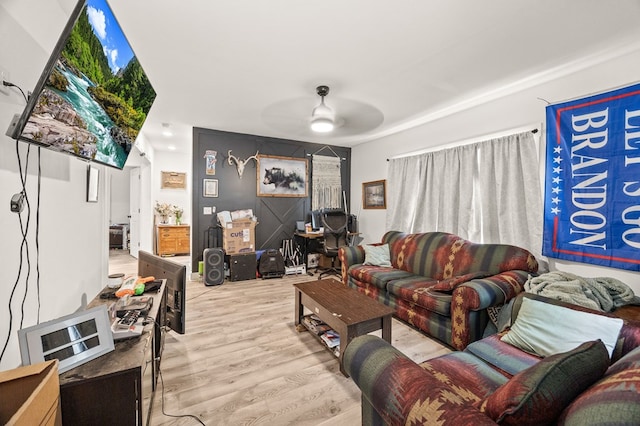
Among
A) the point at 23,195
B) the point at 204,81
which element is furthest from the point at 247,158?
the point at 23,195

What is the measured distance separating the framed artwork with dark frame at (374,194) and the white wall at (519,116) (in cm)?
11

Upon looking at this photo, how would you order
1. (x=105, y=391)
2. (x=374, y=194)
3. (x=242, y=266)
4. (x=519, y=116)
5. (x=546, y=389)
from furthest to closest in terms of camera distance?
(x=374, y=194), (x=242, y=266), (x=519, y=116), (x=105, y=391), (x=546, y=389)

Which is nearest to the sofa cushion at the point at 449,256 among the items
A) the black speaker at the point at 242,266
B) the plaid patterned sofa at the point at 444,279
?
the plaid patterned sofa at the point at 444,279

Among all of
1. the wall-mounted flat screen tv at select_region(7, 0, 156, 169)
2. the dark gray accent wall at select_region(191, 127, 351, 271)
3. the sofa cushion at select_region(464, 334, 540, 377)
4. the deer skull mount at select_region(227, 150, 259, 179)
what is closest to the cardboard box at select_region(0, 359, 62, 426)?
the wall-mounted flat screen tv at select_region(7, 0, 156, 169)

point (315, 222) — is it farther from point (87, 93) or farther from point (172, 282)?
point (87, 93)

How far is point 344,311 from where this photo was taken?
2.20 meters

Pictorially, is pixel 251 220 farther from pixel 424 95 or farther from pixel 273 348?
pixel 424 95

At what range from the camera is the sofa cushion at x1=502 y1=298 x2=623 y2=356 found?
4.69 ft

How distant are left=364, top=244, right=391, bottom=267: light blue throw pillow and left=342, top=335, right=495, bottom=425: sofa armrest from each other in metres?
2.50

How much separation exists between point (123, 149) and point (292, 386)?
2.09 m

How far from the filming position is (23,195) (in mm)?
1246

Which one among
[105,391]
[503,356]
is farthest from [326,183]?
[105,391]

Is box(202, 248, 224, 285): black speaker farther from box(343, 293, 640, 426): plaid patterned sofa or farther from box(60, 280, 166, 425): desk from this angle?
box(343, 293, 640, 426): plaid patterned sofa

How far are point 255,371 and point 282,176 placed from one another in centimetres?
369
